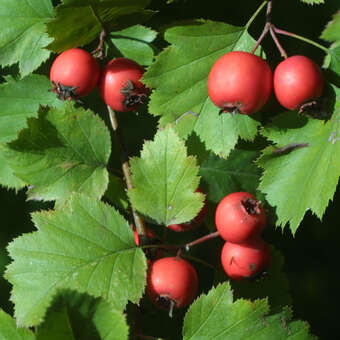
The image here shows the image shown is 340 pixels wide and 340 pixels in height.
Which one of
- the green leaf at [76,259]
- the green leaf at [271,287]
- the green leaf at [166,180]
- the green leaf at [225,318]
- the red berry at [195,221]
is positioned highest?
the green leaf at [166,180]

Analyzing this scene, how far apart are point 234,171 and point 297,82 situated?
19.5 inches

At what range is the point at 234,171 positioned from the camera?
2.07 meters

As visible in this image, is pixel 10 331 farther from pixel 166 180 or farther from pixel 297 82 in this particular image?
pixel 297 82

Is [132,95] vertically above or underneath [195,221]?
above

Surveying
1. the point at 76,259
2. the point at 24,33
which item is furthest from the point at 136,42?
the point at 76,259

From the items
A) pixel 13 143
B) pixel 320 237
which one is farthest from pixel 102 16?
pixel 320 237

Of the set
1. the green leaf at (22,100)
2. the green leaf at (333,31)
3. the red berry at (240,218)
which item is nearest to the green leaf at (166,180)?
the red berry at (240,218)

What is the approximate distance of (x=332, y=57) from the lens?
1.81 m

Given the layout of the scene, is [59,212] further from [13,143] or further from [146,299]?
[146,299]

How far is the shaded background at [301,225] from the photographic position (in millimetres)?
2137

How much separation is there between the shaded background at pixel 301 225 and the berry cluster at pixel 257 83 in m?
0.38

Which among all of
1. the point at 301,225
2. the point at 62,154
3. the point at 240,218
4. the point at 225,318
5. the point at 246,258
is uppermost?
the point at 62,154

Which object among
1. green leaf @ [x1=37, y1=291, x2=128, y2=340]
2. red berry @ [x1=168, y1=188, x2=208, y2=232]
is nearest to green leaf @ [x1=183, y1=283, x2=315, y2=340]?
red berry @ [x1=168, y1=188, x2=208, y2=232]

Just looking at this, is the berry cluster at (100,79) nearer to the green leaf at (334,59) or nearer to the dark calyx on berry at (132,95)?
the dark calyx on berry at (132,95)
